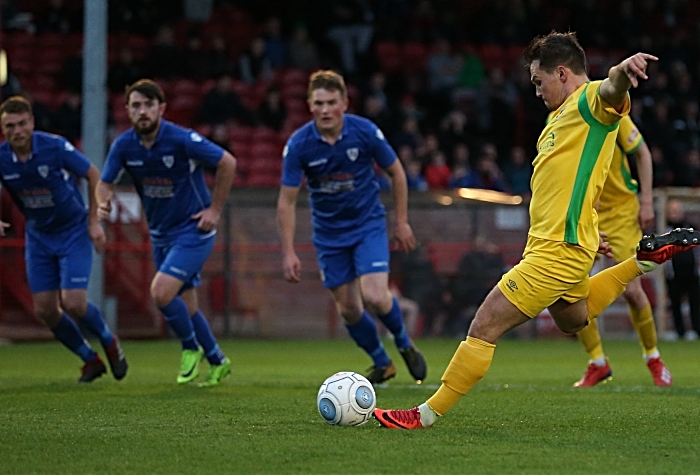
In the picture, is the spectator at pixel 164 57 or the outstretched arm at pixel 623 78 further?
the spectator at pixel 164 57

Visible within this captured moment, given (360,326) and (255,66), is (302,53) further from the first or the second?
(360,326)

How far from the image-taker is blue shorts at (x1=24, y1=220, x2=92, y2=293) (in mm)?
9461

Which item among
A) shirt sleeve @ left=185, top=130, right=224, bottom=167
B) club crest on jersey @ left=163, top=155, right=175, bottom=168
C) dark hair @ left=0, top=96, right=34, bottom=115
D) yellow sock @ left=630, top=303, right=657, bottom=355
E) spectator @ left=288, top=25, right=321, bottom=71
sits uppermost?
spectator @ left=288, top=25, right=321, bottom=71

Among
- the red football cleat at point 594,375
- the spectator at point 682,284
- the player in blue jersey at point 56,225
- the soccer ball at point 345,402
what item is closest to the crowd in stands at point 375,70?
the spectator at point 682,284

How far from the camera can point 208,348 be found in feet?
30.7

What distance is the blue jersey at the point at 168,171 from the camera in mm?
9070

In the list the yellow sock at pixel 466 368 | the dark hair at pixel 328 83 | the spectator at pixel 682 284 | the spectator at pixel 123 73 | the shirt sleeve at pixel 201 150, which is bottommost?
the spectator at pixel 682 284

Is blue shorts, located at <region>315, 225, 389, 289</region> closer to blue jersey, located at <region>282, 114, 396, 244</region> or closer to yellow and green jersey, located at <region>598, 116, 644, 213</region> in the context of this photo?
blue jersey, located at <region>282, 114, 396, 244</region>

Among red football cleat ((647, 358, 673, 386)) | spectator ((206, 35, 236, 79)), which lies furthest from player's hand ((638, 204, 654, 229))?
spectator ((206, 35, 236, 79))

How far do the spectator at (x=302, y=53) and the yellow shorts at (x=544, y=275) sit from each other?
15.4m

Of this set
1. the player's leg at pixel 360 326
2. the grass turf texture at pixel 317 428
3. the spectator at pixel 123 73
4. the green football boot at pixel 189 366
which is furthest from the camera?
the spectator at pixel 123 73

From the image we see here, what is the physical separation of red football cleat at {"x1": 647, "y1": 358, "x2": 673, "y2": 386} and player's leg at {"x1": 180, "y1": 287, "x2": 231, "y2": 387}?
3.14 metres

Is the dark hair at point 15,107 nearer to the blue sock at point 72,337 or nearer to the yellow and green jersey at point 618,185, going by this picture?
the blue sock at point 72,337

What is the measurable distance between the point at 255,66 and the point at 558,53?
49.1 feet
